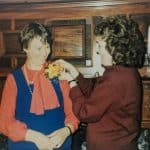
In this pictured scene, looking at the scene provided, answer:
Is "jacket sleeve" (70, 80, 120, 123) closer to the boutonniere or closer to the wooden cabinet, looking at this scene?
the boutonniere

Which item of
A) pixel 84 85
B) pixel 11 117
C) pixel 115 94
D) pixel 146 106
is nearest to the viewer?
pixel 115 94

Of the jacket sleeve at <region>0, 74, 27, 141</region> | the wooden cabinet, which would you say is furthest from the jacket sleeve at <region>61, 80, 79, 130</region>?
→ the wooden cabinet

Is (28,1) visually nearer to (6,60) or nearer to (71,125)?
(6,60)

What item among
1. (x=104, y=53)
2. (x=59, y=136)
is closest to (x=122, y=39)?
(x=104, y=53)

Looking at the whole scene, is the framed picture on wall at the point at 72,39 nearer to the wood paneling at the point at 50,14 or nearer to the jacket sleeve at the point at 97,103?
the wood paneling at the point at 50,14

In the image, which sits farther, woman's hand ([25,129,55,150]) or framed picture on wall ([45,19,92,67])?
framed picture on wall ([45,19,92,67])

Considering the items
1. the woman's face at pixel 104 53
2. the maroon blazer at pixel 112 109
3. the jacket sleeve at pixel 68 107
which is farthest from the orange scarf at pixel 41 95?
the woman's face at pixel 104 53

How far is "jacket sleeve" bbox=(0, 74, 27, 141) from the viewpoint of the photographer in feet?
6.26

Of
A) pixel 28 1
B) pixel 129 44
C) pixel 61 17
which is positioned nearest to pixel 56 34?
pixel 61 17

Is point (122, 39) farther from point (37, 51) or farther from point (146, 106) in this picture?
point (146, 106)

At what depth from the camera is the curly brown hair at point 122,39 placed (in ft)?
5.79

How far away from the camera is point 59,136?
1953 millimetres

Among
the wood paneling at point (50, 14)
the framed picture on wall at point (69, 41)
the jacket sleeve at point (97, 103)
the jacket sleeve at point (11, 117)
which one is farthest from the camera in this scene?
the framed picture on wall at point (69, 41)

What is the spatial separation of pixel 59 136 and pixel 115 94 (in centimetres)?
48
